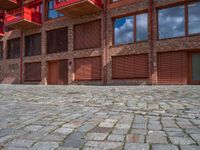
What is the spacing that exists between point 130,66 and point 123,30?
2.90 meters

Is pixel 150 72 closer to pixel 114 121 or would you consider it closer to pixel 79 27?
pixel 79 27

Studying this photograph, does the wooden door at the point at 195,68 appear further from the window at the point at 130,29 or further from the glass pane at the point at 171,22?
the window at the point at 130,29

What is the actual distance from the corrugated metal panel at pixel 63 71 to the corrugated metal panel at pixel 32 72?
9.24ft

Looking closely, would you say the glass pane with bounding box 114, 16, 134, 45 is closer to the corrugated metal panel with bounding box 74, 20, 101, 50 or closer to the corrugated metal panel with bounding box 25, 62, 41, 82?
the corrugated metal panel with bounding box 74, 20, 101, 50

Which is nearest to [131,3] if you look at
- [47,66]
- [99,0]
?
[99,0]

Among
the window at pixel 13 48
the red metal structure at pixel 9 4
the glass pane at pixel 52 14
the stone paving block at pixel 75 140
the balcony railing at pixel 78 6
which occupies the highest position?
the red metal structure at pixel 9 4

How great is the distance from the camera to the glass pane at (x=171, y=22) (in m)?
13.4

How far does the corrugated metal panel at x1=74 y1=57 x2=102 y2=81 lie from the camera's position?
16281mm

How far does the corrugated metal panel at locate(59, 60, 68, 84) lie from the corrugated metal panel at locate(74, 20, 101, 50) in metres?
1.80

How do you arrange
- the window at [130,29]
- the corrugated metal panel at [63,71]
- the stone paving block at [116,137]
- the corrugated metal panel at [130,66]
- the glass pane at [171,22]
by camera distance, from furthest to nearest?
the corrugated metal panel at [63,71] < the window at [130,29] < the corrugated metal panel at [130,66] < the glass pane at [171,22] < the stone paving block at [116,137]

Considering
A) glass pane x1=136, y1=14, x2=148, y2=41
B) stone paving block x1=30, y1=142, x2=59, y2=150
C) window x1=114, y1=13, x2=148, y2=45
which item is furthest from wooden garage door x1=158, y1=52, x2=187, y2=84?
stone paving block x1=30, y1=142, x2=59, y2=150

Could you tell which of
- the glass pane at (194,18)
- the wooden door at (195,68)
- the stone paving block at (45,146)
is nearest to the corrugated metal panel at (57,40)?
the glass pane at (194,18)

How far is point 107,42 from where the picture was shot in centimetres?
1588

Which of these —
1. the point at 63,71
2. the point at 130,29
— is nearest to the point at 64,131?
the point at 130,29
